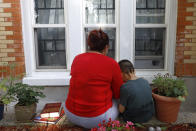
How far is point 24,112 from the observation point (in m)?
2.52

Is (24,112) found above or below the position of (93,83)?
below

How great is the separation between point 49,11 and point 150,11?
1749 millimetres

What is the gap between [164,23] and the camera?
310cm

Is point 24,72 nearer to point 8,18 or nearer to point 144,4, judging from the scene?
point 8,18

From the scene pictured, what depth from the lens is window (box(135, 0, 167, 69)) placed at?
3.08 meters

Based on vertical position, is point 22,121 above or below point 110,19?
below

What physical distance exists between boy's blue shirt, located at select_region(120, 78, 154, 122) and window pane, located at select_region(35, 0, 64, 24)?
1.70m

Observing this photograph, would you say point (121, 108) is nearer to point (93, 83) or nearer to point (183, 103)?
point (93, 83)

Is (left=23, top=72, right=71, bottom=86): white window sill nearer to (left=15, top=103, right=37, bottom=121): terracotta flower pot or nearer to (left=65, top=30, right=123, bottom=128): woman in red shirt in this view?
(left=15, top=103, right=37, bottom=121): terracotta flower pot

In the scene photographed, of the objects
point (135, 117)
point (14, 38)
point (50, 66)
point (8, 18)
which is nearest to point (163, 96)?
point (135, 117)

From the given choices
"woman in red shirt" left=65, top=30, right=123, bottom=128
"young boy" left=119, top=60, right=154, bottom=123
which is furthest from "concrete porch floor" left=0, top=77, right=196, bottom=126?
"woman in red shirt" left=65, top=30, right=123, bottom=128

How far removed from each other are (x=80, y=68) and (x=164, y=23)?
1887mm

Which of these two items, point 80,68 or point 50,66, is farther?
point 50,66

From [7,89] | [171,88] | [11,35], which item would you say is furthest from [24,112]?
[171,88]
